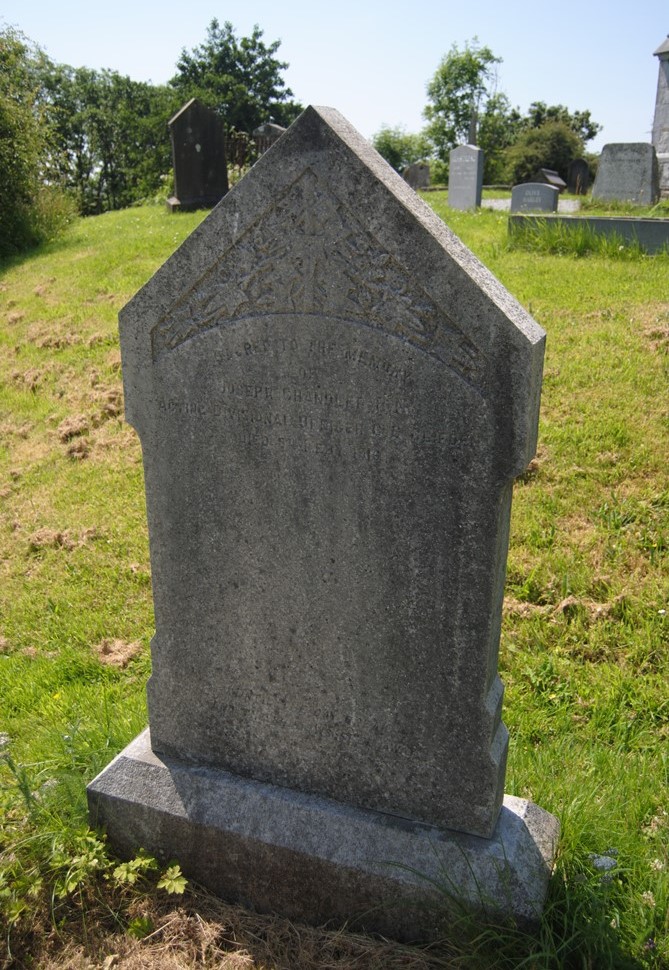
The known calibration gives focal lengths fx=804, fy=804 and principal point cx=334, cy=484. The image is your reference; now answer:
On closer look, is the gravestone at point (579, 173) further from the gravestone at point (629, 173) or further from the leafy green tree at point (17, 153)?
the leafy green tree at point (17, 153)

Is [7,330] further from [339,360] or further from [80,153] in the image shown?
[80,153]

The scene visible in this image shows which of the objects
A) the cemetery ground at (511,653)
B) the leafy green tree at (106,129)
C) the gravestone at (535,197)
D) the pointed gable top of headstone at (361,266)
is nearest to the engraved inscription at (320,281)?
the pointed gable top of headstone at (361,266)

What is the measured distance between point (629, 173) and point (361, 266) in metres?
12.9

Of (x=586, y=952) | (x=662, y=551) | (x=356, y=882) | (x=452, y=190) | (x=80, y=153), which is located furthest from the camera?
(x=80, y=153)

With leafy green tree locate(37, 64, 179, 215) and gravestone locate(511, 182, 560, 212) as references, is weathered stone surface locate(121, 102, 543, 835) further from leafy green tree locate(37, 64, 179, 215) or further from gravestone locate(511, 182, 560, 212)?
leafy green tree locate(37, 64, 179, 215)

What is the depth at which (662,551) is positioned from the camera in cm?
428

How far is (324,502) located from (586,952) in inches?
57.4

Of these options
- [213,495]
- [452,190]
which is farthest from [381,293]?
[452,190]

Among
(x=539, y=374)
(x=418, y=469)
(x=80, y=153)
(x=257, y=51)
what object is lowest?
(x=418, y=469)

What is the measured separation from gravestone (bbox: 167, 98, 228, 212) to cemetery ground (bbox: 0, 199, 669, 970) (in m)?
6.98

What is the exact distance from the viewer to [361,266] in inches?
83.6

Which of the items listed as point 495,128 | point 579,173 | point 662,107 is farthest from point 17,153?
point 495,128

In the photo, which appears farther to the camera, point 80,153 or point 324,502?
point 80,153

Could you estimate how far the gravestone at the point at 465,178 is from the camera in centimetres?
1451
